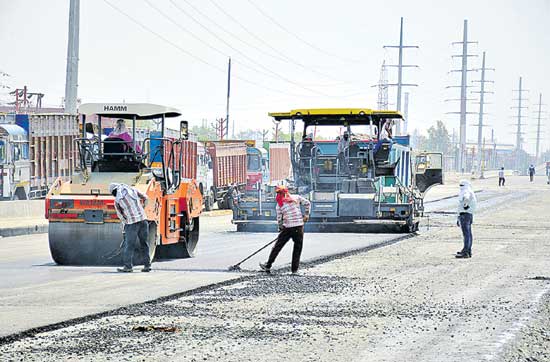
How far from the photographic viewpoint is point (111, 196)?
60.3 ft

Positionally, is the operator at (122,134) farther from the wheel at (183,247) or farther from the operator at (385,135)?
the operator at (385,135)

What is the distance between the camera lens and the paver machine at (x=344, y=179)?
2841cm

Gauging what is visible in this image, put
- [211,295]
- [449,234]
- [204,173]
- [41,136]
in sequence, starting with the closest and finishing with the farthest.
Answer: [211,295]
[449,234]
[41,136]
[204,173]

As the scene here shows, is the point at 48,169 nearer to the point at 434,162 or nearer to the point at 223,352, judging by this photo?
the point at 434,162

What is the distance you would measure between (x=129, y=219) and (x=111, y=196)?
111 centimetres

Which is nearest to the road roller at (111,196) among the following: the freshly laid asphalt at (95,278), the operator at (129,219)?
the freshly laid asphalt at (95,278)

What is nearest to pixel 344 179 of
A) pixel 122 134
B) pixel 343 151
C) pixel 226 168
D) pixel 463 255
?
pixel 343 151

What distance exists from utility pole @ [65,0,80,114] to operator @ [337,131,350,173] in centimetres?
1114

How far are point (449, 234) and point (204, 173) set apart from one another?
47.2 feet

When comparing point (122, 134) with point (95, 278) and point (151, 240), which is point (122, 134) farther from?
point (95, 278)

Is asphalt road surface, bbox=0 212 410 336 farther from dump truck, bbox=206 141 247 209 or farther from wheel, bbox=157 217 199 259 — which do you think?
dump truck, bbox=206 141 247 209

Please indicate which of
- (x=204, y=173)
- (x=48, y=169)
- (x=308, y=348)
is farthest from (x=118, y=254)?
(x=204, y=173)

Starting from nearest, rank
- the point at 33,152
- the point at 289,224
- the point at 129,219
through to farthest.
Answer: the point at 129,219, the point at 289,224, the point at 33,152

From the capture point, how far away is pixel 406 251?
23.1 metres
